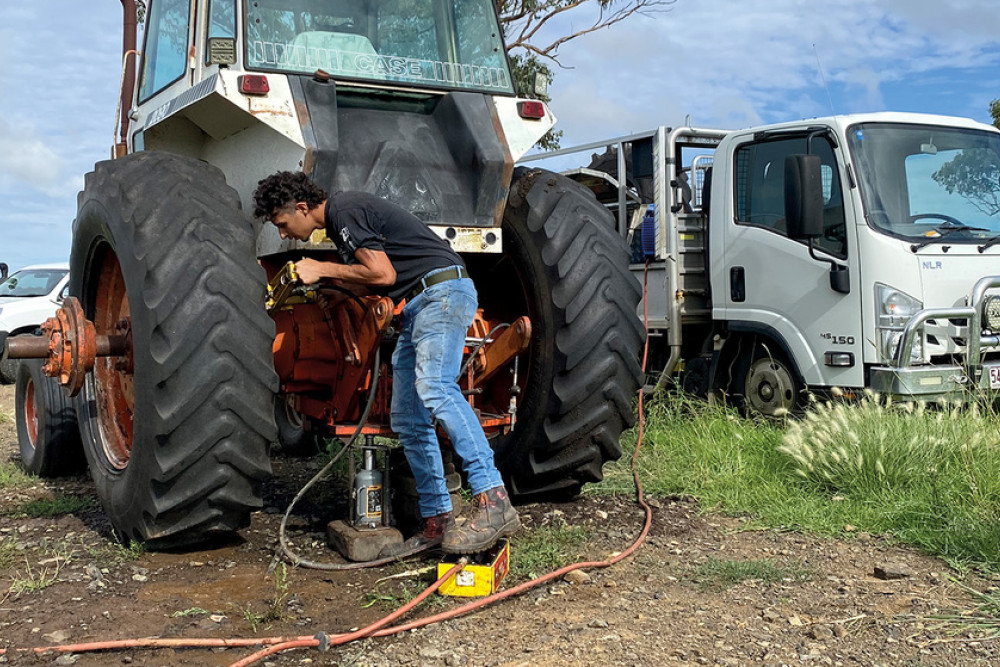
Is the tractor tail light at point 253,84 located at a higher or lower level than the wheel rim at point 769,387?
higher

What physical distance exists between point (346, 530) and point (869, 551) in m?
2.36

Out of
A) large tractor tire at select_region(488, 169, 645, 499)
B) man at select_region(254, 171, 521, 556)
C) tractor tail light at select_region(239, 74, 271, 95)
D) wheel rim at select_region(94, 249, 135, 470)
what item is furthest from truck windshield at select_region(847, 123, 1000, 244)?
wheel rim at select_region(94, 249, 135, 470)

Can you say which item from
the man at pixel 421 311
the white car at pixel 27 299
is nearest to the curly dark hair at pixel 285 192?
the man at pixel 421 311

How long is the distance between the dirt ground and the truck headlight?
7.34 ft

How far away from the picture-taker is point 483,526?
4141 mm

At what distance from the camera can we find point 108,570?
427 centimetres

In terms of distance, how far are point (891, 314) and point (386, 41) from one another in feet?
12.4

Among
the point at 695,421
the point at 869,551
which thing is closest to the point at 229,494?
the point at 869,551

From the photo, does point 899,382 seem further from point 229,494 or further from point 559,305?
point 229,494

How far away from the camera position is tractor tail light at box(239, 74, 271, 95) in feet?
14.4

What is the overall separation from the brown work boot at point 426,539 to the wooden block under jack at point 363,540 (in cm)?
4

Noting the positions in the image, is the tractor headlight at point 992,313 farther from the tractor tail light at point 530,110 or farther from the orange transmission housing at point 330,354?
the orange transmission housing at point 330,354

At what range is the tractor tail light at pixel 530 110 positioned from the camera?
202 inches

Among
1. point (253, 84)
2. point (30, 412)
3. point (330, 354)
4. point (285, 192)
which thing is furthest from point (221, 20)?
point (30, 412)
